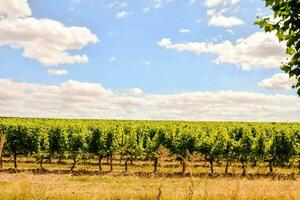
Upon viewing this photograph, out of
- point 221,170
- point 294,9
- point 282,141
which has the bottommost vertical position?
point 221,170

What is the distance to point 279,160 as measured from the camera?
48906mm

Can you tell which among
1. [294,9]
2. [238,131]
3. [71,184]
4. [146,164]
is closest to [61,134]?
[146,164]

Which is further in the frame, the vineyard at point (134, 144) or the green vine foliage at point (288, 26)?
the vineyard at point (134, 144)

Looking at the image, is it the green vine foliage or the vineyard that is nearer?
the green vine foliage

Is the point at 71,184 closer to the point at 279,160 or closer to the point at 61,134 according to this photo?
the point at 61,134

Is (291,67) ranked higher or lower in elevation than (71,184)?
higher

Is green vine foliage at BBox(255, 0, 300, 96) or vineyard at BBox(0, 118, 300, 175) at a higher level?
green vine foliage at BBox(255, 0, 300, 96)

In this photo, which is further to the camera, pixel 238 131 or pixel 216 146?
pixel 238 131

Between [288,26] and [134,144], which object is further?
[134,144]

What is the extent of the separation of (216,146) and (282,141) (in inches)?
288

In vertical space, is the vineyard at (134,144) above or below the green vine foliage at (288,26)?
below

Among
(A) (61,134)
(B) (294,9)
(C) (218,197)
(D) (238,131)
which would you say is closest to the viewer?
(B) (294,9)

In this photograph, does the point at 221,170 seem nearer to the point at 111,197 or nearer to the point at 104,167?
the point at 104,167

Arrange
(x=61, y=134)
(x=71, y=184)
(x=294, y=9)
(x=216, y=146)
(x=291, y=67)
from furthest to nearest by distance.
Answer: (x=61, y=134)
(x=216, y=146)
(x=71, y=184)
(x=291, y=67)
(x=294, y=9)
